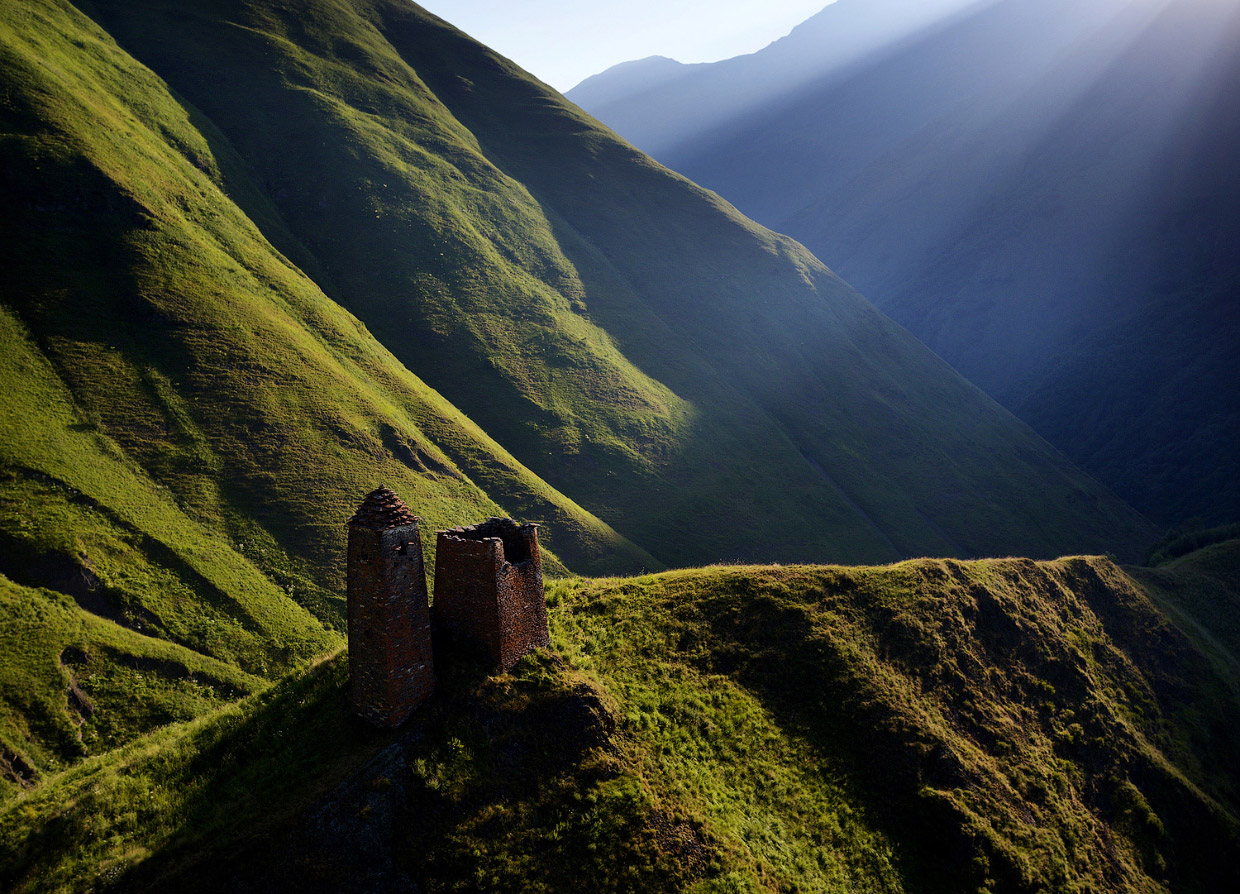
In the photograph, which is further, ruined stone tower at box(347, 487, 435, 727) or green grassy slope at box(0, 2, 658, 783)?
green grassy slope at box(0, 2, 658, 783)

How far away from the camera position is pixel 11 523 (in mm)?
32594

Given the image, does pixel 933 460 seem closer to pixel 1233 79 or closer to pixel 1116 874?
pixel 1116 874

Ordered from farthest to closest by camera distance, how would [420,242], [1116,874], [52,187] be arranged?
[420,242]
[52,187]
[1116,874]

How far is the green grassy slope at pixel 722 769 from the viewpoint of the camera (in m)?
14.0

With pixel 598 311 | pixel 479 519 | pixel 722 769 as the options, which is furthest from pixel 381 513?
pixel 598 311

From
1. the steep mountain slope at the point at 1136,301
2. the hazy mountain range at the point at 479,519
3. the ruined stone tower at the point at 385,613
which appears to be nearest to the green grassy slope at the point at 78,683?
the hazy mountain range at the point at 479,519

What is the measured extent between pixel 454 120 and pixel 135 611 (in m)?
108

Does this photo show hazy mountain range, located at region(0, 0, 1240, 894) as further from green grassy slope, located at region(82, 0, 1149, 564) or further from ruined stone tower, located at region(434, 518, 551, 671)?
ruined stone tower, located at region(434, 518, 551, 671)

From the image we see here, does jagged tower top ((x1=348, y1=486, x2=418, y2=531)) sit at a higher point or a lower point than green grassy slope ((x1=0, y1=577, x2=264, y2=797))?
higher

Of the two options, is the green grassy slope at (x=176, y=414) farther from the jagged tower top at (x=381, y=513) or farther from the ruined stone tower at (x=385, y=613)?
the jagged tower top at (x=381, y=513)

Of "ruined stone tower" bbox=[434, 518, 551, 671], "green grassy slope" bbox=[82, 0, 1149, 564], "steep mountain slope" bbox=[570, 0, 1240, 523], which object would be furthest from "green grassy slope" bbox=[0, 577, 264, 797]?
"steep mountain slope" bbox=[570, 0, 1240, 523]

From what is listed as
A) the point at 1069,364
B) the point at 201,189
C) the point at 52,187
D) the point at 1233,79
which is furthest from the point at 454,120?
the point at 1233,79

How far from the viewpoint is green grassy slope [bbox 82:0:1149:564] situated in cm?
7556

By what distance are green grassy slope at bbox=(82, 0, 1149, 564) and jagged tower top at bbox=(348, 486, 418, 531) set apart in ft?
171
